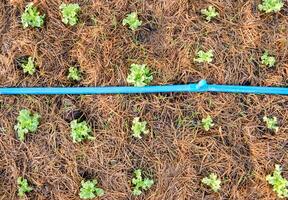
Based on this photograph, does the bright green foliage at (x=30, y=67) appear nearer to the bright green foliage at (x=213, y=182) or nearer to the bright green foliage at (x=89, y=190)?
the bright green foliage at (x=89, y=190)

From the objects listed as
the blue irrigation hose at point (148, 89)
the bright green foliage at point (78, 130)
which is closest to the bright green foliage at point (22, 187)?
the bright green foliage at point (78, 130)

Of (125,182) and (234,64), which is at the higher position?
(234,64)

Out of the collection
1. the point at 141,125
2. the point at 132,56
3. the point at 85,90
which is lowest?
the point at 141,125

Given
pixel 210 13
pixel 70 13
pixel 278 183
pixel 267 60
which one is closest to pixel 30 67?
pixel 70 13

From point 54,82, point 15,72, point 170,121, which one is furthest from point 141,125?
point 15,72

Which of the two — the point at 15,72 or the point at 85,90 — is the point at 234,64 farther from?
the point at 15,72

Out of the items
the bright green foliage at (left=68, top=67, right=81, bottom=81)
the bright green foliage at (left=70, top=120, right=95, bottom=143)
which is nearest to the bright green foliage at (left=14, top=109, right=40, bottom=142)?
the bright green foliage at (left=70, top=120, right=95, bottom=143)
